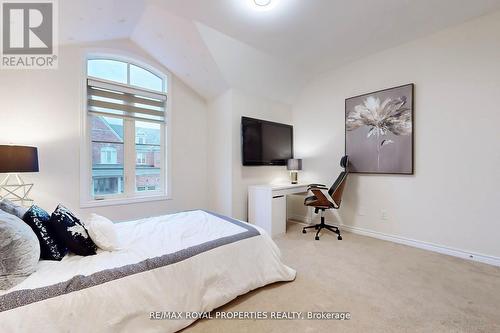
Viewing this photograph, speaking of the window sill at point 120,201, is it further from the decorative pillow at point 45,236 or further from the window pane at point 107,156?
the decorative pillow at point 45,236

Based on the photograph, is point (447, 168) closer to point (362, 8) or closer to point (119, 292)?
point (362, 8)

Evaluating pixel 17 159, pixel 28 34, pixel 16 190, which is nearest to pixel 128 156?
pixel 16 190

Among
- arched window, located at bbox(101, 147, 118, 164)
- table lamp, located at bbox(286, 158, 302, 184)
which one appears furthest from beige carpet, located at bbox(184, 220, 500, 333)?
arched window, located at bbox(101, 147, 118, 164)

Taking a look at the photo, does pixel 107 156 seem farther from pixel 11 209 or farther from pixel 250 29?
pixel 250 29

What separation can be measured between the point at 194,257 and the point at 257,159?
2433mm

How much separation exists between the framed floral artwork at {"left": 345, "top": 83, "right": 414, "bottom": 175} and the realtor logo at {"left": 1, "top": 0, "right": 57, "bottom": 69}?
394 cm

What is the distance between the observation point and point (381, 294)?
1866 mm

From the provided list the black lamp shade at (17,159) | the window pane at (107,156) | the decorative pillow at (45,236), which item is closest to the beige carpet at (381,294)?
the decorative pillow at (45,236)

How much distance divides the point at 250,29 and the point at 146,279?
280 centimetres

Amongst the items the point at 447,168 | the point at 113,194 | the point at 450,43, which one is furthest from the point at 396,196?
the point at 113,194

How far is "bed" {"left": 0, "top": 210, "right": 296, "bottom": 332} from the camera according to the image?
3.48 feet

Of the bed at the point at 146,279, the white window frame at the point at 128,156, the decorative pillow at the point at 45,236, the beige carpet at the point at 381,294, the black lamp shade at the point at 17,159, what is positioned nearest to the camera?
the bed at the point at 146,279

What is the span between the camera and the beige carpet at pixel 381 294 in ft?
4.96

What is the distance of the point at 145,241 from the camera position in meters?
1.73
